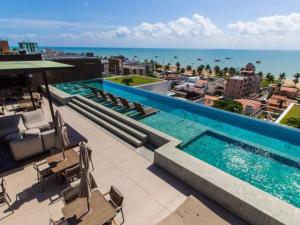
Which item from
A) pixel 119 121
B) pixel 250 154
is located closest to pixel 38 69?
pixel 119 121

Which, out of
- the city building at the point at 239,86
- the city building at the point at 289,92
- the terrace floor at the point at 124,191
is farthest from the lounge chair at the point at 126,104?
the city building at the point at 289,92

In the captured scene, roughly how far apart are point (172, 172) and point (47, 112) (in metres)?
7.87

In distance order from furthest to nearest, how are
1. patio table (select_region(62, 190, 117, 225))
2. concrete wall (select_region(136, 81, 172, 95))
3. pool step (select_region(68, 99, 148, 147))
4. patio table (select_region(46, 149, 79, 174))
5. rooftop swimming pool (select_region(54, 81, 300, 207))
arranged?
concrete wall (select_region(136, 81, 172, 95)) → pool step (select_region(68, 99, 148, 147)) → rooftop swimming pool (select_region(54, 81, 300, 207)) → patio table (select_region(46, 149, 79, 174)) → patio table (select_region(62, 190, 117, 225))

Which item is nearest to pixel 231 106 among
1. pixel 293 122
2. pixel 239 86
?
pixel 293 122

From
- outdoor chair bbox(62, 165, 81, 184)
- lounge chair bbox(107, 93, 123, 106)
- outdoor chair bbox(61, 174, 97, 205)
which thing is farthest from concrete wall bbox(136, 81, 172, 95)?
outdoor chair bbox(61, 174, 97, 205)

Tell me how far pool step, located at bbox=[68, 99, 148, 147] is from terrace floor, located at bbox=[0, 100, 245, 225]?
0.65 meters

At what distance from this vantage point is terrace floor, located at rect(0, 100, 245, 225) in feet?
13.4

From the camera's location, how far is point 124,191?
15.8 ft

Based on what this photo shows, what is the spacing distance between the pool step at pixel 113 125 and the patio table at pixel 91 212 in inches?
130

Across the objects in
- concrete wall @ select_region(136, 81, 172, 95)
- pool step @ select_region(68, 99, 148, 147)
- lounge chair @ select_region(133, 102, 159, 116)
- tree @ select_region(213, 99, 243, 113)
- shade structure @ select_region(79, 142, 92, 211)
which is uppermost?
shade structure @ select_region(79, 142, 92, 211)

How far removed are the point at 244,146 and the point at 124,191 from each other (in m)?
4.96

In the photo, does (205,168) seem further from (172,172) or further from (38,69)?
(38,69)

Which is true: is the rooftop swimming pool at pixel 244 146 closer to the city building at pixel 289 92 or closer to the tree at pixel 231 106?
the tree at pixel 231 106

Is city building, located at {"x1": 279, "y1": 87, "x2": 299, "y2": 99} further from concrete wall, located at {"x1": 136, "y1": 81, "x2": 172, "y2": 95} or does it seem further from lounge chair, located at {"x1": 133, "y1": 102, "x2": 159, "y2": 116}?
lounge chair, located at {"x1": 133, "y1": 102, "x2": 159, "y2": 116}
